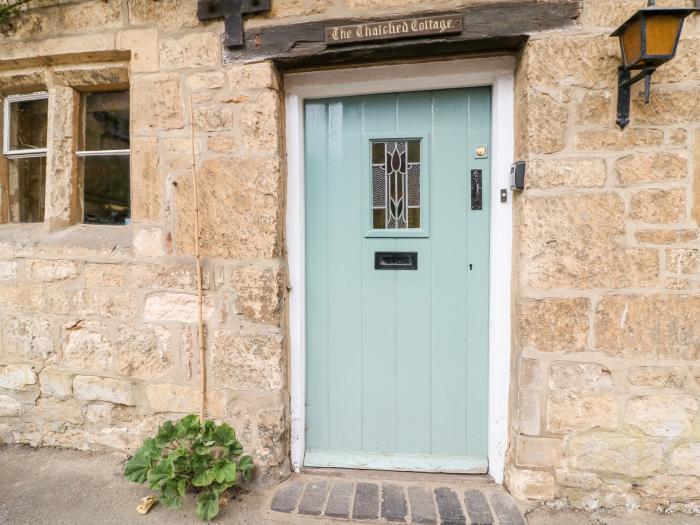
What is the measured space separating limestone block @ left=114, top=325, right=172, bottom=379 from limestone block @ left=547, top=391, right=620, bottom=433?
2092 millimetres

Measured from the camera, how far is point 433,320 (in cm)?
228

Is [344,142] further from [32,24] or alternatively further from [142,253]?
[32,24]

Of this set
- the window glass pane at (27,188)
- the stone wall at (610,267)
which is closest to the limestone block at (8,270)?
the window glass pane at (27,188)

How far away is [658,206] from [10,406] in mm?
3893

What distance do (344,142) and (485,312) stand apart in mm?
1264

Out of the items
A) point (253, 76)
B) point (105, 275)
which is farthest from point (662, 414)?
point (105, 275)

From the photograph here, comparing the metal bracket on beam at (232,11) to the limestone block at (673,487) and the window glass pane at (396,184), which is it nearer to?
the window glass pane at (396,184)

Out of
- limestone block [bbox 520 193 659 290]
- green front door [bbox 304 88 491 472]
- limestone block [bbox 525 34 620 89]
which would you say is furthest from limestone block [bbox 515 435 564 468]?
limestone block [bbox 525 34 620 89]

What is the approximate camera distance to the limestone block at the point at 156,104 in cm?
222

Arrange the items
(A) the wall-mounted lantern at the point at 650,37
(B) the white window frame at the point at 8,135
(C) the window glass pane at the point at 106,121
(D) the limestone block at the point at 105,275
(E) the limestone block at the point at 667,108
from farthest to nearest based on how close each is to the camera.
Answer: (B) the white window frame at the point at 8,135 → (C) the window glass pane at the point at 106,121 → (D) the limestone block at the point at 105,275 → (E) the limestone block at the point at 667,108 → (A) the wall-mounted lantern at the point at 650,37

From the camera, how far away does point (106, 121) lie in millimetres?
2600

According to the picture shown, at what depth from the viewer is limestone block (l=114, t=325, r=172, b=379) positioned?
229cm

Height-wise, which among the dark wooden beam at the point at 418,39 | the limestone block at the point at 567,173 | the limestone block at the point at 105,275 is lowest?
the limestone block at the point at 105,275

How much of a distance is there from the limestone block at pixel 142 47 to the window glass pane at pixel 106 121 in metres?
0.39
